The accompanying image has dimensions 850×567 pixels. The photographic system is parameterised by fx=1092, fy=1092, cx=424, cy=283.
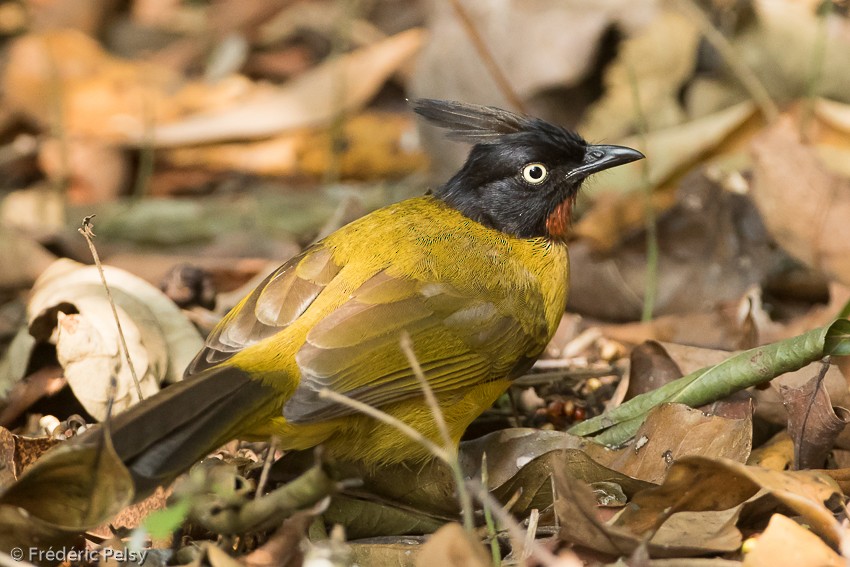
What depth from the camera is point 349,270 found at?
12.3ft

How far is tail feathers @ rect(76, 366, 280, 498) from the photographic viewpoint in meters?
2.81

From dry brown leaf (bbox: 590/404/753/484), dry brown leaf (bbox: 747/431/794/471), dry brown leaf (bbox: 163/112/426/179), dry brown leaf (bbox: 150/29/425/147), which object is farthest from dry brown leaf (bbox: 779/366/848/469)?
dry brown leaf (bbox: 150/29/425/147)

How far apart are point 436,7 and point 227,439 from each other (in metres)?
4.68

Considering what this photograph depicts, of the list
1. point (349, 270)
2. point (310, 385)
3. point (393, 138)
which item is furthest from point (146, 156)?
point (310, 385)

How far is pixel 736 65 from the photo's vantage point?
5.95 meters

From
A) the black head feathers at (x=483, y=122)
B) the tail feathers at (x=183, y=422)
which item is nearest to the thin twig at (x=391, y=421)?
the tail feathers at (x=183, y=422)

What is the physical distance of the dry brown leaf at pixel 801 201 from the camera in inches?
181

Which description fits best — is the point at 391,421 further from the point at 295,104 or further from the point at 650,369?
the point at 295,104

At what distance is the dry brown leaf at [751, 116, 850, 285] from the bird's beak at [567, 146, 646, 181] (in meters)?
0.87

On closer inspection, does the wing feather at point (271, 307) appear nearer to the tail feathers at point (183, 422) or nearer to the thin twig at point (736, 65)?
the tail feathers at point (183, 422)

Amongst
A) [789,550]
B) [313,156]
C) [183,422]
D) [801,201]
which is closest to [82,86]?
[313,156]

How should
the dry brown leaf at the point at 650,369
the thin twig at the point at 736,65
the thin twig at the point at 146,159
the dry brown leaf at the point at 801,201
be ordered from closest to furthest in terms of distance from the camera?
1. the dry brown leaf at the point at 650,369
2. the dry brown leaf at the point at 801,201
3. the thin twig at the point at 736,65
4. the thin twig at the point at 146,159

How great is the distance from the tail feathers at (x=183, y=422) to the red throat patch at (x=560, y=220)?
4.83 feet

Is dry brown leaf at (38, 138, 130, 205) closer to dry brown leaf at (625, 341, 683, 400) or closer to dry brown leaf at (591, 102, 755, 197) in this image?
dry brown leaf at (591, 102, 755, 197)
